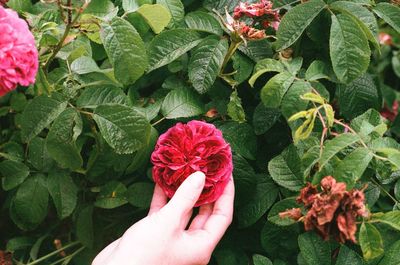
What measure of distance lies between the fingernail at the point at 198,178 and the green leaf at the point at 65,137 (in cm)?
29

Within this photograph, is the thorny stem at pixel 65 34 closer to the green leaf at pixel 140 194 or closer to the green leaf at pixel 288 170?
the green leaf at pixel 140 194

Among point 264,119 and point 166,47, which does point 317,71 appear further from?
point 166,47

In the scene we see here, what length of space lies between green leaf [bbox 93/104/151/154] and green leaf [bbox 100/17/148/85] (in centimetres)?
9

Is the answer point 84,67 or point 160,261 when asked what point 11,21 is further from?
point 160,261

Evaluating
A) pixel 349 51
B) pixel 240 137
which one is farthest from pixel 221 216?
pixel 349 51

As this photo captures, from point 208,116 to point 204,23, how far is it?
225mm

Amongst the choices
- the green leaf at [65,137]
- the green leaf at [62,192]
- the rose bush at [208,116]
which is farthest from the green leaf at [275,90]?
the green leaf at [62,192]

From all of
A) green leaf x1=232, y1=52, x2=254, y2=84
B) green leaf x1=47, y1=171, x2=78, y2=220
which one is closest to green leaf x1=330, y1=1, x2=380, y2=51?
green leaf x1=232, y1=52, x2=254, y2=84

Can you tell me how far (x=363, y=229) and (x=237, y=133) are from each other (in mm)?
398

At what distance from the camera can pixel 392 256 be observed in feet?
3.72

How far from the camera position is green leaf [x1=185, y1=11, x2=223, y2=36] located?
132 cm

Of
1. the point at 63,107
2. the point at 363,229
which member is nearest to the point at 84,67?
the point at 63,107

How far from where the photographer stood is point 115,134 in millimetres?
1181

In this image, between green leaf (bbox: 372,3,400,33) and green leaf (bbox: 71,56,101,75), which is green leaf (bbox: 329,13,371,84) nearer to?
green leaf (bbox: 372,3,400,33)
